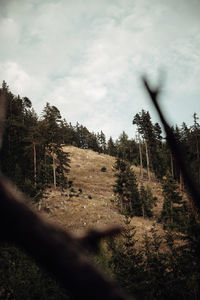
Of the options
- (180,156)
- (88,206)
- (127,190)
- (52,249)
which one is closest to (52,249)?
(52,249)

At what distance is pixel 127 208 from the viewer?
36.5 m

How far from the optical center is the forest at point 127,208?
429 inches

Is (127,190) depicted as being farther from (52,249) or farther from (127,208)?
(52,249)

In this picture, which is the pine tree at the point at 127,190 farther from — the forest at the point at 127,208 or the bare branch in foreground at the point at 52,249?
the bare branch in foreground at the point at 52,249

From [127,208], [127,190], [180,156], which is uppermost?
[180,156]

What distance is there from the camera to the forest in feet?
35.8

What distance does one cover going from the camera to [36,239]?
0.71 m

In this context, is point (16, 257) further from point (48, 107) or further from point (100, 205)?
point (48, 107)

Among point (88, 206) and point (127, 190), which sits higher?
point (127, 190)

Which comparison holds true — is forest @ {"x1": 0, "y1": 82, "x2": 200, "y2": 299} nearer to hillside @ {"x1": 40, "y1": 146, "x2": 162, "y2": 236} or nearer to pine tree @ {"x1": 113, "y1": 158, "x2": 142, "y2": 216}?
pine tree @ {"x1": 113, "y1": 158, "x2": 142, "y2": 216}

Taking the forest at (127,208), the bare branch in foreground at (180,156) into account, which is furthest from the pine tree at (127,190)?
the bare branch in foreground at (180,156)

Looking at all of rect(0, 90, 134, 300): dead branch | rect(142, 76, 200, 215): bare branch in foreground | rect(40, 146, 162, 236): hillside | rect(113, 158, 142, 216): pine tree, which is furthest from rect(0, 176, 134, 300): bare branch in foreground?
rect(113, 158, 142, 216): pine tree

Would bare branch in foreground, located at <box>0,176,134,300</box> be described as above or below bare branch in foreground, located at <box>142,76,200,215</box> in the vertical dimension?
below

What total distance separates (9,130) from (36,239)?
→ 41.6m
